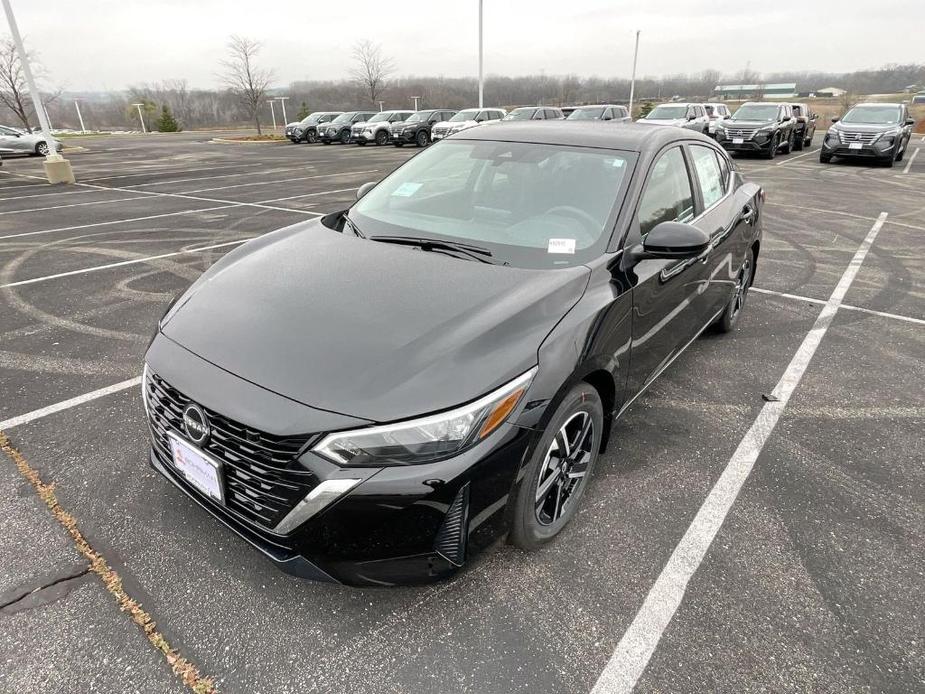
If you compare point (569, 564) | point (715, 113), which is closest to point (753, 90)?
point (715, 113)

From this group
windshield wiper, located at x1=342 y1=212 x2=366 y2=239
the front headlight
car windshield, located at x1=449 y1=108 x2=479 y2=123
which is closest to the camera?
the front headlight

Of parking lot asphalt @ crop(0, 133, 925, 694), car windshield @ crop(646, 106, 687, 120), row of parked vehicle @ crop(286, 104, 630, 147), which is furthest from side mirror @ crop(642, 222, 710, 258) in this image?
car windshield @ crop(646, 106, 687, 120)

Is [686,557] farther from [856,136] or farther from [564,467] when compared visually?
[856,136]

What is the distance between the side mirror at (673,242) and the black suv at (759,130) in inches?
703

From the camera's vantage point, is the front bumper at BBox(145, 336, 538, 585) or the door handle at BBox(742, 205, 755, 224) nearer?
the front bumper at BBox(145, 336, 538, 585)

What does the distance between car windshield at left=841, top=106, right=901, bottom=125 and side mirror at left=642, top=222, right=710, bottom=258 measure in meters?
18.3

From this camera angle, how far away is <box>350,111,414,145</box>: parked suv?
83.6 ft

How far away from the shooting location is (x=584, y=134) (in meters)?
3.18

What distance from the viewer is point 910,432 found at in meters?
3.32

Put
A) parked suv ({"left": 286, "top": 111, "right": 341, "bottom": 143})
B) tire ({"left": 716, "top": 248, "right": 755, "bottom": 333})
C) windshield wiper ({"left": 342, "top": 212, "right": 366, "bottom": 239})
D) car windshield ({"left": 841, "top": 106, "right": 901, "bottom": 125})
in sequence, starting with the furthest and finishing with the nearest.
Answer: parked suv ({"left": 286, "top": 111, "right": 341, "bottom": 143})
car windshield ({"left": 841, "top": 106, "right": 901, "bottom": 125})
tire ({"left": 716, "top": 248, "right": 755, "bottom": 333})
windshield wiper ({"left": 342, "top": 212, "right": 366, "bottom": 239})

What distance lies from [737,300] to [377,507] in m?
3.98

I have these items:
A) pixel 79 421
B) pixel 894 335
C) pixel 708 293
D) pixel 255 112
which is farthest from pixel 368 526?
pixel 255 112

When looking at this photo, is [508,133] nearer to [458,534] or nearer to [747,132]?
[458,534]

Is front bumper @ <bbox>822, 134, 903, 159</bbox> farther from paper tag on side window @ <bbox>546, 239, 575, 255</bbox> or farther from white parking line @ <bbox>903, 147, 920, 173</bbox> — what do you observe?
paper tag on side window @ <bbox>546, 239, 575, 255</bbox>
